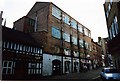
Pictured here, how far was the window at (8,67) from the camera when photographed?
696 inches

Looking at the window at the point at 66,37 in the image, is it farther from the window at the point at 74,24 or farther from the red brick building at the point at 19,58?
the red brick building at the point at 19,58

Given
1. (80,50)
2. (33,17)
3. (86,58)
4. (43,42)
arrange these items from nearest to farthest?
1. (43,42)
2. (33,17)
3. (80,50)
4. (86,58)

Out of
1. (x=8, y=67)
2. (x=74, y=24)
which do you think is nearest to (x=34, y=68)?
(x=8, y=67)

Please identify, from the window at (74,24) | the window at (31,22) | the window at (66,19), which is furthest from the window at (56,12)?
the window at (74,24)

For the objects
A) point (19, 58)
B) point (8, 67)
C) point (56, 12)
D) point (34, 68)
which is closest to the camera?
point (8, 67)

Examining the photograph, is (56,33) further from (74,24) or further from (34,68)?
(74,24)

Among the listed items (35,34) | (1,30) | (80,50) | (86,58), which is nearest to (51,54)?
(35,34)

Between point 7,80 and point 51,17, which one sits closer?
point 7,80

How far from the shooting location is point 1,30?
20188 millimetres

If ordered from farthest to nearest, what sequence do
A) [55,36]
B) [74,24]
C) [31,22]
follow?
[74,24] → [31,22] → [55,36]

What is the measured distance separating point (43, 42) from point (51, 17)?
585 cm

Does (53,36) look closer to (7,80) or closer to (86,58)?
(7,80)

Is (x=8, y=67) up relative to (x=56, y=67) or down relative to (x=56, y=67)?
up

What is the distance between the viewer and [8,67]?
1817cm
